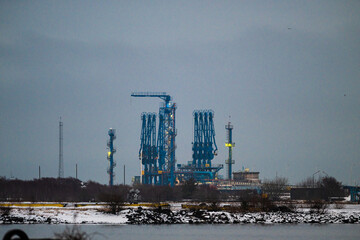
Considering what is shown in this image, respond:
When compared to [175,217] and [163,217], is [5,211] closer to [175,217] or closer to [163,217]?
[163,217]

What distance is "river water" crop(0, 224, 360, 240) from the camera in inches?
1601

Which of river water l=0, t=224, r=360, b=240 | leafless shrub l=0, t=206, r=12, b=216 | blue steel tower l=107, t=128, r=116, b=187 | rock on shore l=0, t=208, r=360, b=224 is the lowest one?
river water l=0, t=224, r=360, b=240

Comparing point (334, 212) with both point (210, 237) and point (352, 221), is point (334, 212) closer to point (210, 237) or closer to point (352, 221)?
point (352, 221)

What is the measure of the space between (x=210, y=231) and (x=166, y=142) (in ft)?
306

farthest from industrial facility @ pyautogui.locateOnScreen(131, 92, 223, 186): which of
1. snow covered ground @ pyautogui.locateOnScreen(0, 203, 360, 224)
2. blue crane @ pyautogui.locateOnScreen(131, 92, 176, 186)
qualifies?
snow covered ground @ pyautogui.locateOnScreen(0, 203, 360, 224)

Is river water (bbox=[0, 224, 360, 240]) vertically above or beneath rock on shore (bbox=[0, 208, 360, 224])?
beneath

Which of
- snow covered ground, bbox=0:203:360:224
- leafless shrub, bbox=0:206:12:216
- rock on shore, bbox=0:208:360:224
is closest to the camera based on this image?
rock on shore, bbox=0:208:360:224

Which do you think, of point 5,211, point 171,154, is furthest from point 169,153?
point 5,211

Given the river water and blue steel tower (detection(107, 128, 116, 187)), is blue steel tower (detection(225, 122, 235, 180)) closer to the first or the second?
blue steel tower (detection(107, 128, 116, 187))

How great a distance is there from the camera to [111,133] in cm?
13675

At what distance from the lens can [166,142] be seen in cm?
13762

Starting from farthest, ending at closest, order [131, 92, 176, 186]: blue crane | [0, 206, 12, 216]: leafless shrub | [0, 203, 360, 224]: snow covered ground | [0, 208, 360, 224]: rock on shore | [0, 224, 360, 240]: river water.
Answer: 1. [131, 92, 176, 186]: blue crane
2. [0, 206, 12, 216]: leafless shrub
3. [0, 203, 360, 224]: snow covered ground
4. [0, 208, 360, 224]: rock on shore
5. [0, 224, 360, 240]: river water

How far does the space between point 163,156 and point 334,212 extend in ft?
264

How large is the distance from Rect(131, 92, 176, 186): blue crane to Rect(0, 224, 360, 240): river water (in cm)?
8487
